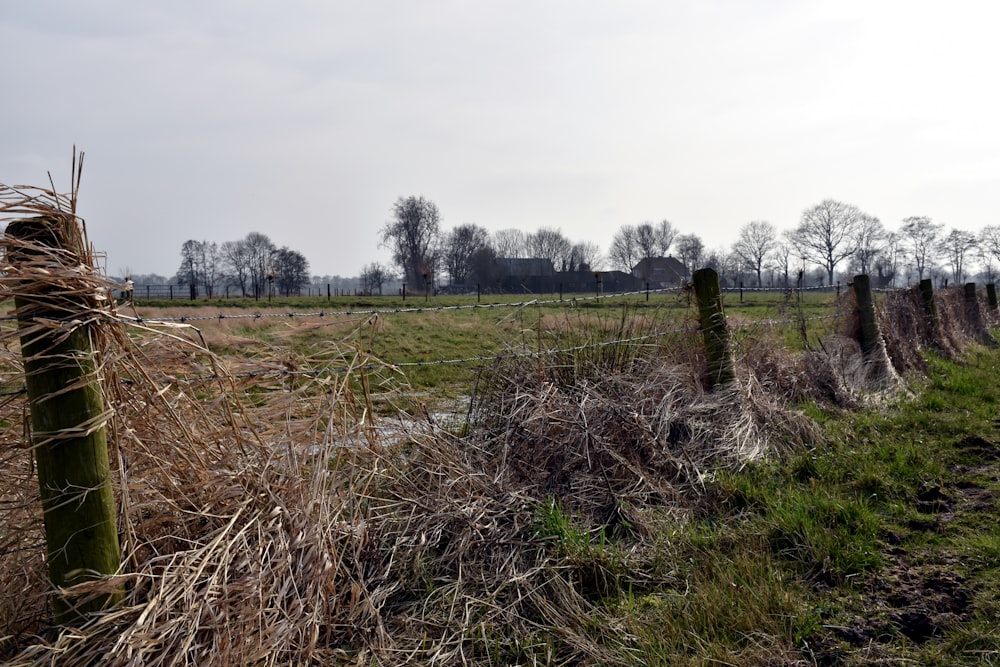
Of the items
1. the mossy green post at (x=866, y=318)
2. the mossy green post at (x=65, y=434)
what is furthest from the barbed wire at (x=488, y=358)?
the mossy green post at (x=866, y=318)

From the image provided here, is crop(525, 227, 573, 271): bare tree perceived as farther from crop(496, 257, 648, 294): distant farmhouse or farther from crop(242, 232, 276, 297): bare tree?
crop(242, 232, 276, 297): bare tree

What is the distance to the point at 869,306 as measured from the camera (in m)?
7.61

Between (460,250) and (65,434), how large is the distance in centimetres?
8588

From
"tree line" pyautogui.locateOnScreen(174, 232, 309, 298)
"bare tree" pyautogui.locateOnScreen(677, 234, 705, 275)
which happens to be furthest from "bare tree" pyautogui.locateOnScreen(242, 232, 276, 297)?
"bare tree" pyautogui.locateOnScreen(677, 234, 705, 275)

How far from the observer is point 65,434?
2047 millimetres

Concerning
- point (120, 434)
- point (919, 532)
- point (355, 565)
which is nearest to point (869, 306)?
point (919, 532)

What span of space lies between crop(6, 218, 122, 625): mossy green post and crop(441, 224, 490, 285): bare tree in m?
82.6

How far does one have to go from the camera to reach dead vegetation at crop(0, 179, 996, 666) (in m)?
2.25

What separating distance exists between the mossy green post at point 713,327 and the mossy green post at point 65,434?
441 cm

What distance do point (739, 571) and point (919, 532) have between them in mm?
1185

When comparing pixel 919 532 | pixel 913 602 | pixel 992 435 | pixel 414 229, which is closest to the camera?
pixel 913 602

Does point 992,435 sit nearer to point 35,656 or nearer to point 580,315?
point 580,315

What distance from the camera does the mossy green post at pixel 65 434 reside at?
6.73 ft

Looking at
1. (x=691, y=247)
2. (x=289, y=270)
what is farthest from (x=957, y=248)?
(x=289, y=270)
